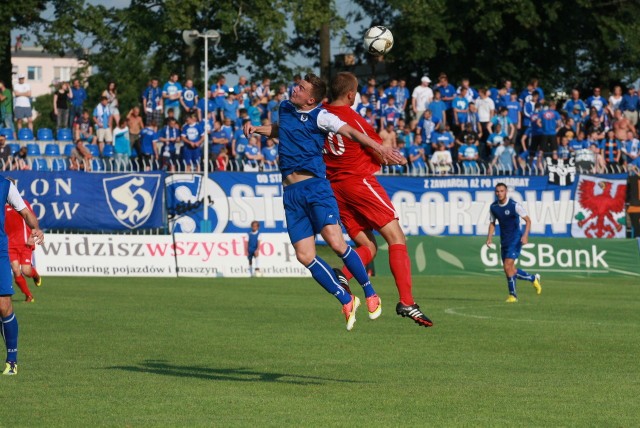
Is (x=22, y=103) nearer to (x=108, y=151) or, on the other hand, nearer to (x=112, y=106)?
(x=112, y=106)

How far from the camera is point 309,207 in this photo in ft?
39.0

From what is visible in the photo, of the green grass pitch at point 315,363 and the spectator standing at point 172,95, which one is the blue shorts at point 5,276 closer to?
the green grass pitch at point 315,363

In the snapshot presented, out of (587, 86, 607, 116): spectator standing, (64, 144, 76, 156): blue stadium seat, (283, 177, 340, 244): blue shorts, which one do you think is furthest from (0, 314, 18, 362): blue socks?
(587, 86, 607, 116): spectator standing

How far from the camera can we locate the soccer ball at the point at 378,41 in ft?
42.9

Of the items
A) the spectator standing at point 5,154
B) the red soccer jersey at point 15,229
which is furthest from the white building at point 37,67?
the red soccer jersey at point 15,229

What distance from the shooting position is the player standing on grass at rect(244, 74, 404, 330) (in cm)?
1180

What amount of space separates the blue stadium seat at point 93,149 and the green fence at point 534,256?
873 centimetres

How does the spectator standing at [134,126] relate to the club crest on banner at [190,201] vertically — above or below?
above

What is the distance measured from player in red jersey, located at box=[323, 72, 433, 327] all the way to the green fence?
828 inches

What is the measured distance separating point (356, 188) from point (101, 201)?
73.0 ft

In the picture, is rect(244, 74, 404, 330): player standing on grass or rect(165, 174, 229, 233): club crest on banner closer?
rect(244, 74, 404, 330): player standing on grass

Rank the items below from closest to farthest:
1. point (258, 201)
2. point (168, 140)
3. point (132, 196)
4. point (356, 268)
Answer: point (356, 268)
point (132, 196)
point (258, 201)
point (168, 140)

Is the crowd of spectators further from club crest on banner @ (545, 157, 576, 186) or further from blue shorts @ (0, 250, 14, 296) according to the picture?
blue shorts @ (0, 250, 14, 296)

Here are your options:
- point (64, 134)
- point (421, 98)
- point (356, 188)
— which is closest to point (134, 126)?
point (64, 134)
